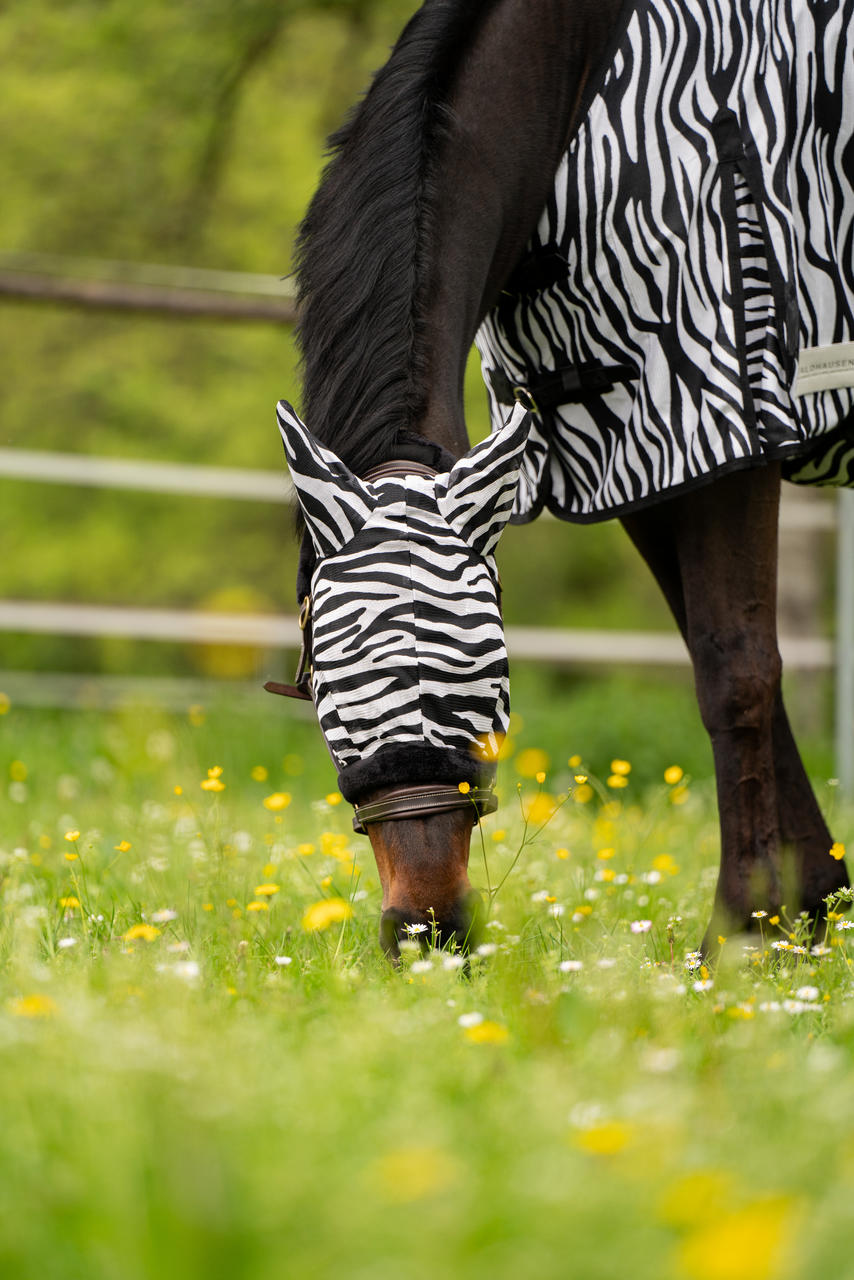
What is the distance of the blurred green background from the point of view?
768 cm

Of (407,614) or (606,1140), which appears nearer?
(606,1140)

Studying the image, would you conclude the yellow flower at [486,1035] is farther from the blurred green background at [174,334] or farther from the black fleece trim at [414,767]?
the blurred green background at [174,334]

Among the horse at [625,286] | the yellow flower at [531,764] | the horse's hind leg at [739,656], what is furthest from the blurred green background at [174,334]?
the horse's hind leg at [739,656]

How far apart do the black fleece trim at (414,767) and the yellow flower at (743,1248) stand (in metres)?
1.09

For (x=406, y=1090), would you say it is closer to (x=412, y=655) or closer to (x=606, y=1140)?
(x=606, y=1140)

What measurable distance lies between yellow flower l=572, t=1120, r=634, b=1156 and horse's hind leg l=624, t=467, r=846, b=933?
1.50 metres

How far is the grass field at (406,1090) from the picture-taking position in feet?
2.60

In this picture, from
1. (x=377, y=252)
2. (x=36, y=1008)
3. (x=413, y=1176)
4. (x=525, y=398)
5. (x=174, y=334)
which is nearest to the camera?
(x=413, y=1176)

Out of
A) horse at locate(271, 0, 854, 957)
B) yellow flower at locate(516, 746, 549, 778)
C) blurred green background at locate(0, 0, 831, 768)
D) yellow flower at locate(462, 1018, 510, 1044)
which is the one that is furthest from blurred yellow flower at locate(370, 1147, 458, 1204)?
blurred green background at locate(0, 0, 831, 768)

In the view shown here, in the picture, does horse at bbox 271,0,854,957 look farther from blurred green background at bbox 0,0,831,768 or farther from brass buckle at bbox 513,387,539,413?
blurred green background at bbox 0,0,831,768

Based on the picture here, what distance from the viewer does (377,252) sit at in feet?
7.29

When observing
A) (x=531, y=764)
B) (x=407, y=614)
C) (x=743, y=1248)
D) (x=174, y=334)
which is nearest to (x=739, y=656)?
(x=407, y=614)

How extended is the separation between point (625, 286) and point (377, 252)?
1.74ft

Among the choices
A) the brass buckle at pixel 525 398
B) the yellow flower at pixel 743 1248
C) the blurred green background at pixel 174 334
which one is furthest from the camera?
the blurred green background at pixel 174 334
